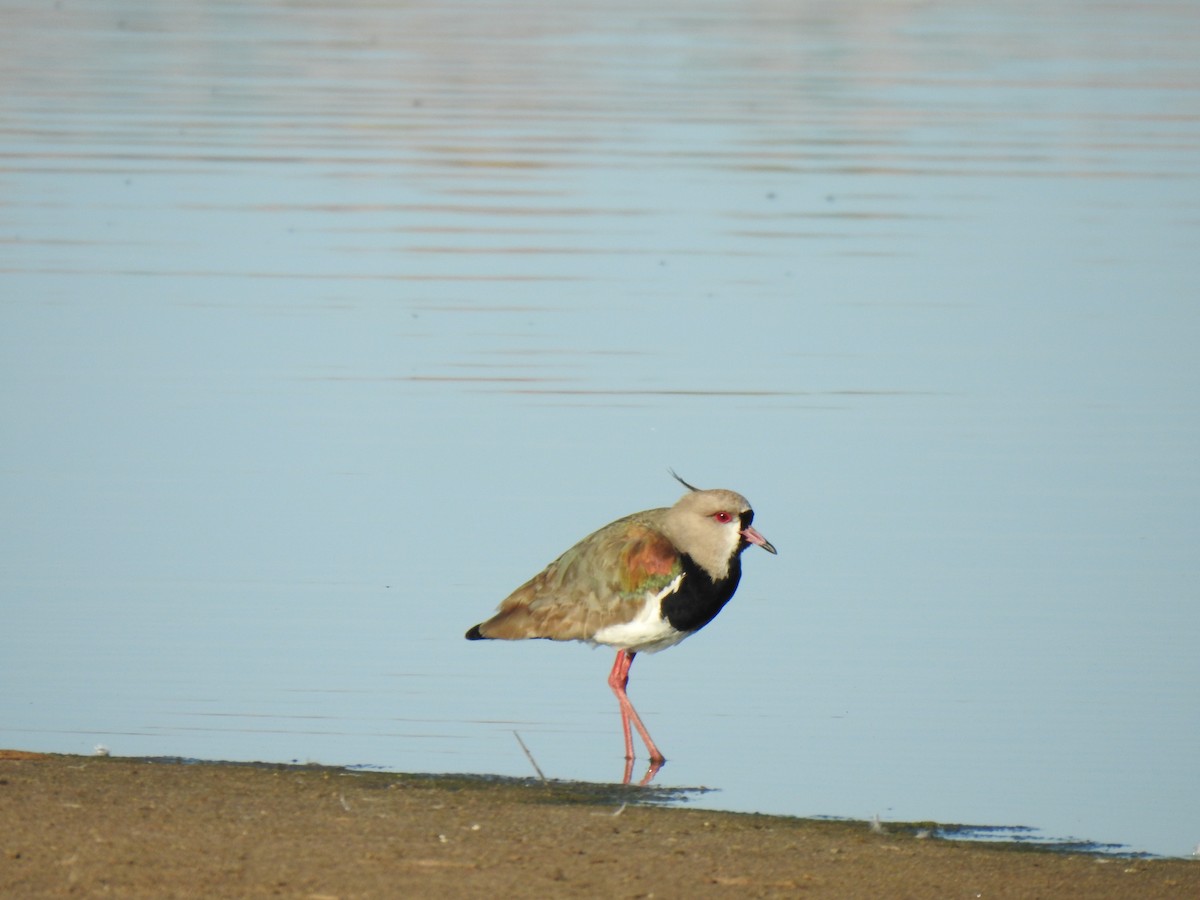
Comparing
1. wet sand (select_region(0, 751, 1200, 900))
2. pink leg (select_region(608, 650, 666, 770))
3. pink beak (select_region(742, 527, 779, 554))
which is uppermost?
pink beak (select_region(742, 527, 779, 554))

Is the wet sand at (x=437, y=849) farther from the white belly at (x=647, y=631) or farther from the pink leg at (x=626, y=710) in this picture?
the white belly at (x=647, y=631)

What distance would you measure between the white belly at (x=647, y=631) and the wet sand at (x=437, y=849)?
1.31 m

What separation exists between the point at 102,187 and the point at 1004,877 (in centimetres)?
1499

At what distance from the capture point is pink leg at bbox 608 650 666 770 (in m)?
7.78

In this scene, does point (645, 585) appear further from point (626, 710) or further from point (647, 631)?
point (626, 710)

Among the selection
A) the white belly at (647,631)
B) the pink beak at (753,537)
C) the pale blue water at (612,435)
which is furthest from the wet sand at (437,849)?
the pink beak at (753,537)

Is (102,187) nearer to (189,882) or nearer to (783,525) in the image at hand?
(783,525)

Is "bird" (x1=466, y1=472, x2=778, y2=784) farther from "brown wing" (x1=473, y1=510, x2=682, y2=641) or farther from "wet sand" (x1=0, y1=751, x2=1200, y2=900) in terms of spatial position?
"wet sand" (x1=0, y1=751, x2=1200, y2=900)

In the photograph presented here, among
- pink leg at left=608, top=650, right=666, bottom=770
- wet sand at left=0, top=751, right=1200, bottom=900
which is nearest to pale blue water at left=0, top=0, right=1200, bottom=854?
pink leg at left=608, top=650, right=666, bottom=770

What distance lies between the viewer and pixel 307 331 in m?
14.1

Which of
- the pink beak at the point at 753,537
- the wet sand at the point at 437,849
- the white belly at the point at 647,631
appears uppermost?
the pink beak at the point at 753,537

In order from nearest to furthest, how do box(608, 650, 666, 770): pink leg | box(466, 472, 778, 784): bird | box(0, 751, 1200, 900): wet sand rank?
1. box(0, 751, 1200, 900): wet sand
2. box(608, 650, 666, 770): pink leg
3. box(466, 472, 778, 784): bird

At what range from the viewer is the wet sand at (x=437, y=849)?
5414 millimetres

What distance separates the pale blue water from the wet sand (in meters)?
0.92
